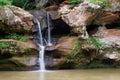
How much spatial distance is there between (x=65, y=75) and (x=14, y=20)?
3.58 m

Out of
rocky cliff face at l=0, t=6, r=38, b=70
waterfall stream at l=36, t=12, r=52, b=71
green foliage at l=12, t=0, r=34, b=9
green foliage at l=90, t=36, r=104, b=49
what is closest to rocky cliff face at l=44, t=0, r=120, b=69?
green foliage at l=90, t=36, r=104, b=49

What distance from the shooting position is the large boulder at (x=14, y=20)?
14.0 metres

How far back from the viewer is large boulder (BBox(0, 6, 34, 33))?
14016 mm

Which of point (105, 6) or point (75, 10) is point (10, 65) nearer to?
point (75, 10)

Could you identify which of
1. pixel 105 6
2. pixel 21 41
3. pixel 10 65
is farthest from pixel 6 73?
pixel 105 6

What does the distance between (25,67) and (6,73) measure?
1.01m

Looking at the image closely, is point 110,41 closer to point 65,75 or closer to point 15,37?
point 65,75

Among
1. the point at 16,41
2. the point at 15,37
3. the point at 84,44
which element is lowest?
the point at 84,44

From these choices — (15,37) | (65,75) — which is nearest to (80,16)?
(15,37)

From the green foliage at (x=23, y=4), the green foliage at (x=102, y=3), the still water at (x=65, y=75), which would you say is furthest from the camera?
the green foliage at (x=23, y=4)


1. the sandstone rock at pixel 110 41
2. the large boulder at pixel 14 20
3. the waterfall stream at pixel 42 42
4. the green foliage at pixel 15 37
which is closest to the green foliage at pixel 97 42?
the sandstone rock at pixel 110 41

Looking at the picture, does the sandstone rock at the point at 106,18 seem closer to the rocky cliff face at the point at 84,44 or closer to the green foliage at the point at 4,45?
the rocky cliff face at the point at 84,44

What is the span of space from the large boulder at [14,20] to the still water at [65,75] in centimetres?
213

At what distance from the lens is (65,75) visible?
40.7 feet
